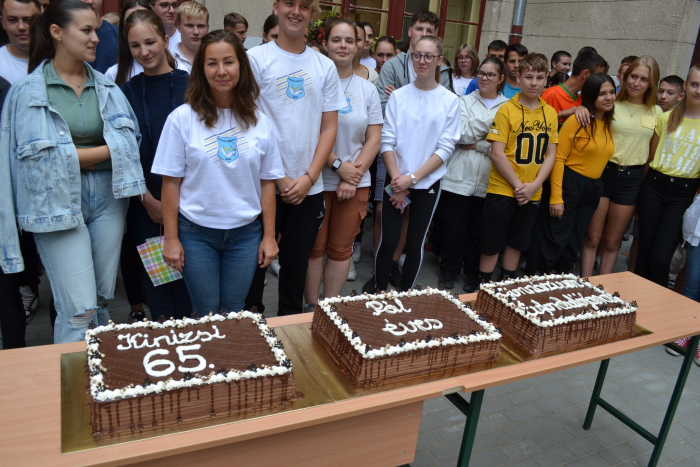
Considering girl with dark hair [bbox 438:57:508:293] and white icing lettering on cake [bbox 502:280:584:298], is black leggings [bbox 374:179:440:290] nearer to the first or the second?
girl with dark hair [bbox 438:57:508:293]

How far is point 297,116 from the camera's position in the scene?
337 cm

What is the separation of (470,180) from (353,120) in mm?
1629

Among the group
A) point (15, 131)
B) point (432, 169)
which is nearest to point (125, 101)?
point (15, 131)

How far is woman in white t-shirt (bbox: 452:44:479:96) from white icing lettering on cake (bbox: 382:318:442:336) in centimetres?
424

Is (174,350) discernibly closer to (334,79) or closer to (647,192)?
(334,79)

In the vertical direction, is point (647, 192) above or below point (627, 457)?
above

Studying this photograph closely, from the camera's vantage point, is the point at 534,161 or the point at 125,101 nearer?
the point at 125,101

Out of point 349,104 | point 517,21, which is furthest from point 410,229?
point 517,21

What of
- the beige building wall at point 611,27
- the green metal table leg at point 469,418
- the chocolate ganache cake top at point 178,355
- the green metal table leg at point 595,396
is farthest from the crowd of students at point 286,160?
the beige building wall at point 611,27

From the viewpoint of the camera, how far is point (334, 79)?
3.51 m

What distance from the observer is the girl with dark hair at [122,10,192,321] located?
3.16 m

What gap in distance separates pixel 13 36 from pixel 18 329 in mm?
2058

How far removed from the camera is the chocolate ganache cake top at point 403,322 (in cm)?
219

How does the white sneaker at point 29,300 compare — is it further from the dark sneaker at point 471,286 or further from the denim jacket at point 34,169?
the dark sneaker at point 471,286
